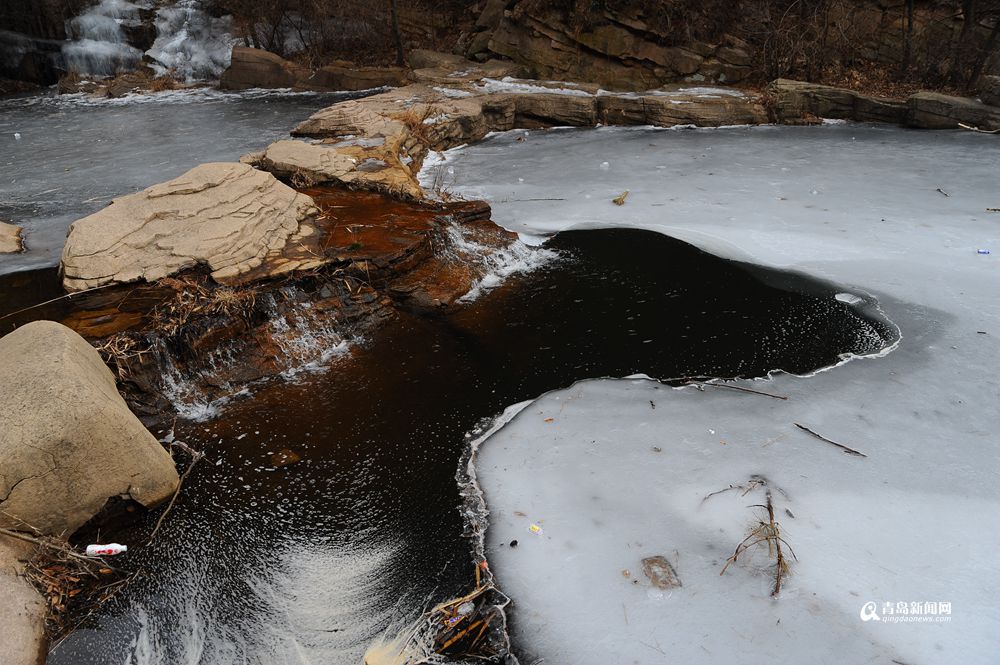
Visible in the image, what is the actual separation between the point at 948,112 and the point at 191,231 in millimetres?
9389

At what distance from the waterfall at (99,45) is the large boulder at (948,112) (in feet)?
45.1

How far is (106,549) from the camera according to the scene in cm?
288

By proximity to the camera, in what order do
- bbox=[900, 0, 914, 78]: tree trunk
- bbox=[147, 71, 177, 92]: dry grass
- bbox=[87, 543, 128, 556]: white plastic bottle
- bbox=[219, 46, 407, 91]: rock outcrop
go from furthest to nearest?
bbox=[147, 71, 177, 92]: dry grass
bbox=[219, 46, 407, 91]: rock outcrop
bbox=[900, 0, 914, 78]: tree trunk
bbox=[87, 543, 128, 556]: white plastic bottle

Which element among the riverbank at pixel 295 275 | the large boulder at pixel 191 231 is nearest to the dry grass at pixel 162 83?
the riverbank at pixel 295 275

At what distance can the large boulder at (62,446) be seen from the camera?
2.79m

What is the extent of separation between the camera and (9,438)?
9.12 feet

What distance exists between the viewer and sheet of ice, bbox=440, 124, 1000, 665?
248 centimetres

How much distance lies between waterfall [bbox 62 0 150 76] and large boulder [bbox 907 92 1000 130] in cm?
1375

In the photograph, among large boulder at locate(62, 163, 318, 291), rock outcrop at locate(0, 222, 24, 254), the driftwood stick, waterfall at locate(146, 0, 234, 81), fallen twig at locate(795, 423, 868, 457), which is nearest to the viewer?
fallen twig at locate(795, 423, 868, 457)

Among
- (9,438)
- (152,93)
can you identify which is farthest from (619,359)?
(152,93)

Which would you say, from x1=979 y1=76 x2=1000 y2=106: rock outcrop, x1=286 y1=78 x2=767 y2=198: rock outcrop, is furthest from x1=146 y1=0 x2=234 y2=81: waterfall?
x1=979 y1=76 x2=1000 y2=106: rock outcrop

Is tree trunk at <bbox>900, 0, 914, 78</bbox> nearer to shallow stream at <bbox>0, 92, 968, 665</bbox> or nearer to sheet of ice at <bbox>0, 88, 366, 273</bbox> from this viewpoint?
shallow stream at <bbox>0, 92, 968, 665</bbox>

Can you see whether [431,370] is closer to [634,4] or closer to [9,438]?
[9,438]

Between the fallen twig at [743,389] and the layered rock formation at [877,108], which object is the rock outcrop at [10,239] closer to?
the fallen twig at [743,389]
